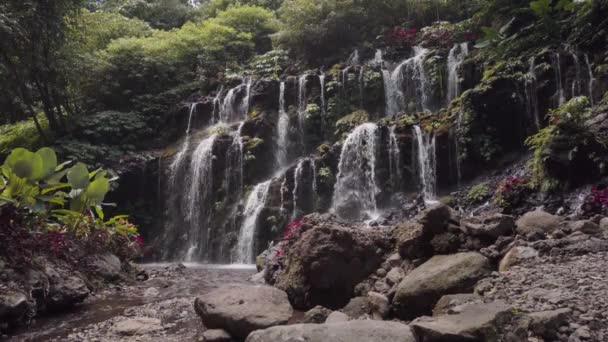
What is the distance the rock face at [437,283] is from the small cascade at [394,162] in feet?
24.7

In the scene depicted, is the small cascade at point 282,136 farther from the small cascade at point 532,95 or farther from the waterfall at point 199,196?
the small cascade at point 532,95

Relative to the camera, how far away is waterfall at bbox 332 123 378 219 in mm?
11773

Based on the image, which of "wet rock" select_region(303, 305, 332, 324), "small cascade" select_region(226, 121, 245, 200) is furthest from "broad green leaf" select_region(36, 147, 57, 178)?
"small cascade" select_region(226, 121, 245, 200)

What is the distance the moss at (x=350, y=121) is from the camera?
14.0 metres

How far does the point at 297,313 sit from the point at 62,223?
5.03m

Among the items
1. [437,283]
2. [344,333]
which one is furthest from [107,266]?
[437,283]

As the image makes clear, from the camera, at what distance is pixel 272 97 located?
16.1 m

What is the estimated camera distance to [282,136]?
15234 mm

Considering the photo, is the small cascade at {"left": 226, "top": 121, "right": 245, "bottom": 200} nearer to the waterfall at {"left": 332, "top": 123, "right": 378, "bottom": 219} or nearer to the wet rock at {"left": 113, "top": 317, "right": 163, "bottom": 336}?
the waterfall at {"left": 332, "top": 123, "right": 378, "bottom": 219}

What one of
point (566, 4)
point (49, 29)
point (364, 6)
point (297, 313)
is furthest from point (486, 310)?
point (364, 6)

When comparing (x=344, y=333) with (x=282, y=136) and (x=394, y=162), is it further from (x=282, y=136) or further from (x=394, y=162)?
(x=282, y=136)

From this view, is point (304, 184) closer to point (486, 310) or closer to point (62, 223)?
point (62, 223)

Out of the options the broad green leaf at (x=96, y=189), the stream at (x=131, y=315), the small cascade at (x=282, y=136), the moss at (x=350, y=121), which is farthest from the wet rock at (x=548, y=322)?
the small cascade at (x=282, y=136)

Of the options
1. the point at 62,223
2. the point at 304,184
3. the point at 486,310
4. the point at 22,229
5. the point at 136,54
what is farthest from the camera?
the point at 136,54
